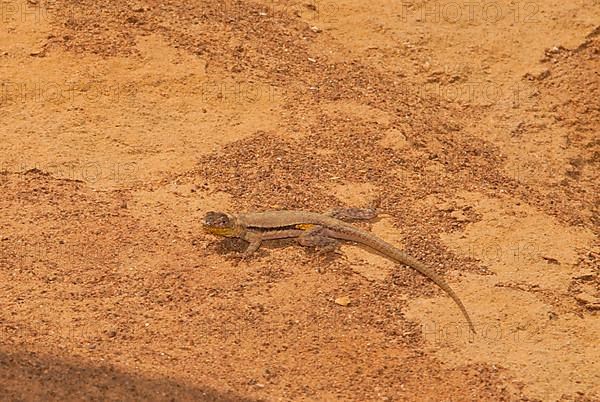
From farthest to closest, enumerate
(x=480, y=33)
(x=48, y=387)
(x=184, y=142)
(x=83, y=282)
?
(x=480, y=33), (x=184, y=142), (x=83, y=282), (x=48, y=387)

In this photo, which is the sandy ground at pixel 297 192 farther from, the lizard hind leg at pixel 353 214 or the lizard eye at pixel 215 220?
the lizard eye at pixel 215 220

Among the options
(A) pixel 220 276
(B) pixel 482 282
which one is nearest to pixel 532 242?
(B) pixel 482 282

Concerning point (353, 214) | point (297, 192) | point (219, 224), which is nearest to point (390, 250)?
point (353, 214)

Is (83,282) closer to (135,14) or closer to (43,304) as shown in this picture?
(43,304)

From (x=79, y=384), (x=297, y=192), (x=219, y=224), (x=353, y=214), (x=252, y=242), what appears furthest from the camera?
(x=297, y=192)

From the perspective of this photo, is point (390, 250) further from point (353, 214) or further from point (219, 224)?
point (219, 224)

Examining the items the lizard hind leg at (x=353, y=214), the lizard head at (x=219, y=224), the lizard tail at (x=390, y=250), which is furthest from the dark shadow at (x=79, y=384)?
the lizard hind leg at (x=353, y=214)
